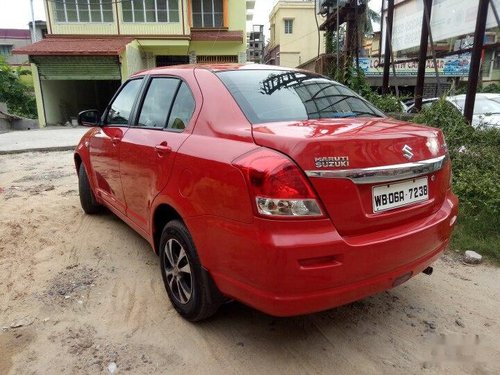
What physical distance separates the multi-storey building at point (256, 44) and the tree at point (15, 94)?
24488 mm

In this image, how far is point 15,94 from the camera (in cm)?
2225

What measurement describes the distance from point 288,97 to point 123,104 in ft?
5.94

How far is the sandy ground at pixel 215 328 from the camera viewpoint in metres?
2.28

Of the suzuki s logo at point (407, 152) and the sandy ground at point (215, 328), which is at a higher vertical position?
the suzuki s logo at point (407, 152)

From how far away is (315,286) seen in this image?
1954mm

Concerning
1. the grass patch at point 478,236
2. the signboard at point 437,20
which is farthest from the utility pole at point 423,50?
the grass patch at point 478,236

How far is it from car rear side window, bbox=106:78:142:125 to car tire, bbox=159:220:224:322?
54.2 inches

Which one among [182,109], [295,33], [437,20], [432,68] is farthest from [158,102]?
[295,33]

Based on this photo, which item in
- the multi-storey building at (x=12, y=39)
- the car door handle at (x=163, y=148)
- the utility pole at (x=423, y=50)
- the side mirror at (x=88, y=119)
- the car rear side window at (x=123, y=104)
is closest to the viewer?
the car door handle at (x=163, y=148)

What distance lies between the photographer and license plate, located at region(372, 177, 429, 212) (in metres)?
2.12

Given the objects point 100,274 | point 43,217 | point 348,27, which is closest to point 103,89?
point 348,27

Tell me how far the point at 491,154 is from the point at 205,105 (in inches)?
148

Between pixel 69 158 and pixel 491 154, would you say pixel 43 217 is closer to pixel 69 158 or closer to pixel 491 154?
pixel 69 158

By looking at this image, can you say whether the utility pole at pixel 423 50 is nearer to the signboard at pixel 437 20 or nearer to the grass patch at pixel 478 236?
the signboard at pixel 437 20
